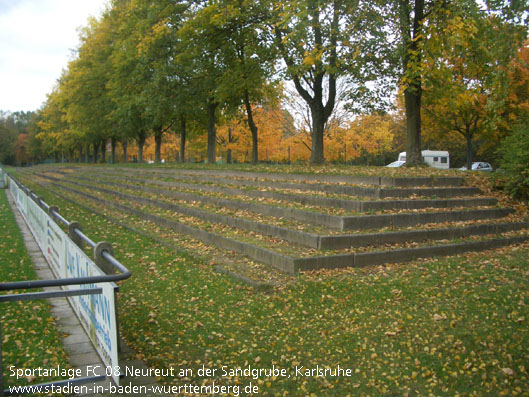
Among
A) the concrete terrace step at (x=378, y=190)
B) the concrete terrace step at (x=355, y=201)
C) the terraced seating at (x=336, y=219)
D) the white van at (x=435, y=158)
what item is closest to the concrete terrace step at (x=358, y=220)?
the terraced seating at (x=336, y=219)

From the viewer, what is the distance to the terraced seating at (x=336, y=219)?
8.15m

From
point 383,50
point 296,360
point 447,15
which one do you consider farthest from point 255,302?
point 383,50

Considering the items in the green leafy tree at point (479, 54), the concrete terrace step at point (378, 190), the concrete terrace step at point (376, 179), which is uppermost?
the green leafy tree at point (479, 54)

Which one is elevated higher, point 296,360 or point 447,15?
point 447,15

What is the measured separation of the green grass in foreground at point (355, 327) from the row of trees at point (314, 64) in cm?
653

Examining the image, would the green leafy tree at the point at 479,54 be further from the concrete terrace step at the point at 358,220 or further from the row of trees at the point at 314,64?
the concrete terrace step at the point at 358,220

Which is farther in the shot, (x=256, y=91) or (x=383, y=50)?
(x=256, y=91)

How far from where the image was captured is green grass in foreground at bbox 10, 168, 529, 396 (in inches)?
175

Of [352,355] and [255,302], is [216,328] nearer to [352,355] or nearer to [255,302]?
[255,302]

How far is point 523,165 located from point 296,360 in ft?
31.7

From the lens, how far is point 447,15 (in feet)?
41.6

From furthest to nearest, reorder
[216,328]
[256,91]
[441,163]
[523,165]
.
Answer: [441,163] < [256,91] < [523,165] < [216,328]

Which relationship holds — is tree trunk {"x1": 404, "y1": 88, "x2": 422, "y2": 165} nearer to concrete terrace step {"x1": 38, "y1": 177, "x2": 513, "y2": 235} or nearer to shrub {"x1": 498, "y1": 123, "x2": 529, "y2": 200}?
shrub {"x1": 498, "y1": 123, "x2": 529, "y2": 200}

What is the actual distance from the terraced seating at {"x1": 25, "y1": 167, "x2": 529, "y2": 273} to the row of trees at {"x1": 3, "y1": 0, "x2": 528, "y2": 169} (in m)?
2.49
